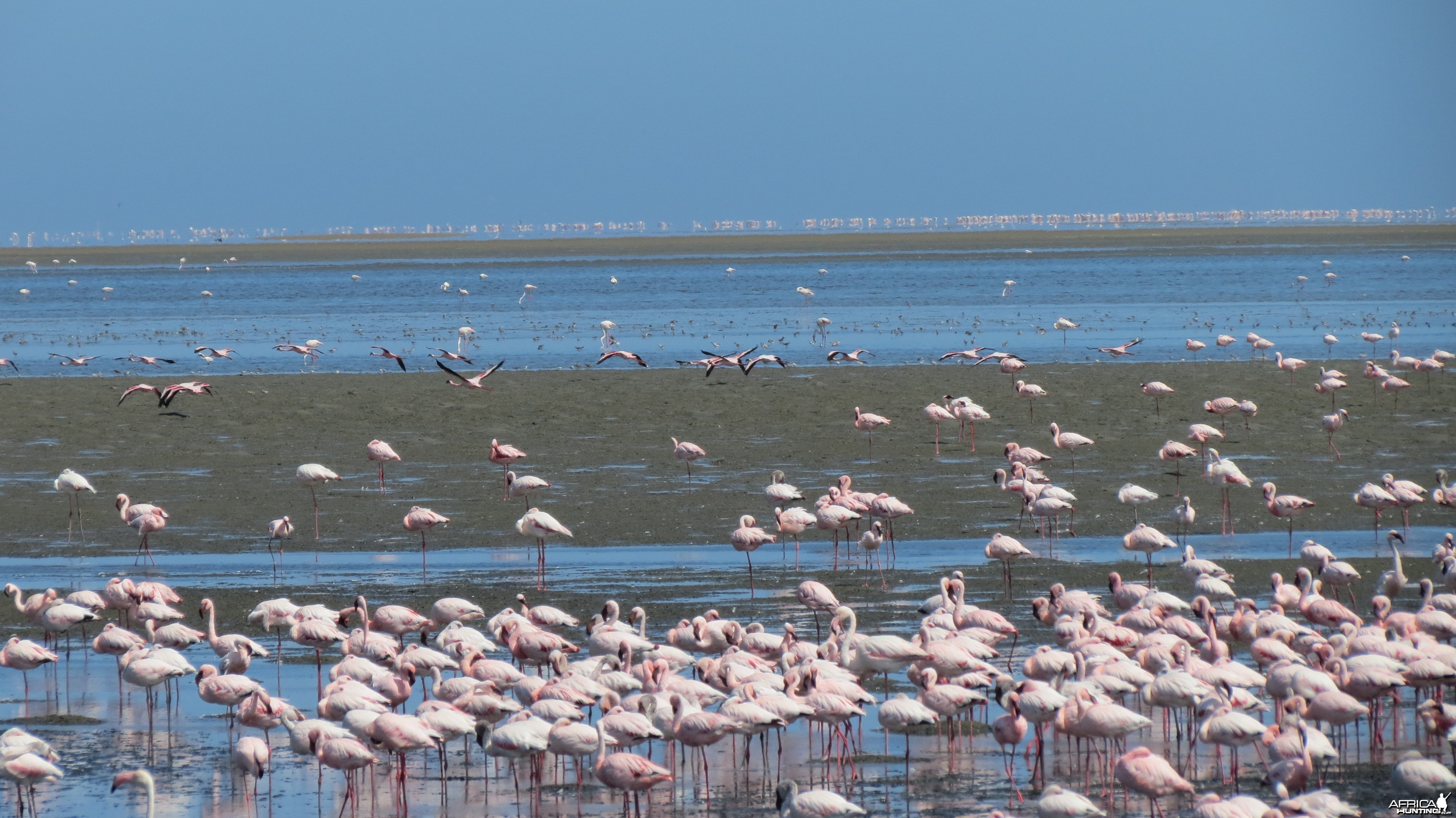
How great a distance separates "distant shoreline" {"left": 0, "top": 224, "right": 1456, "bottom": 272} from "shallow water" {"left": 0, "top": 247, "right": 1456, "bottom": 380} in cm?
1150

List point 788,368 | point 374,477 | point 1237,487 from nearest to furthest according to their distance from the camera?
point 1237,487 → point 374,477 → point 788,368

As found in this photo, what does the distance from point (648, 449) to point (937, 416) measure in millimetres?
3721

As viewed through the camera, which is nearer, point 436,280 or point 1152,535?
point 1152,535

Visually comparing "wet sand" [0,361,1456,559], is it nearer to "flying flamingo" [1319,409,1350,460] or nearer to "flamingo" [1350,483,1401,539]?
"flying flamingo" [1319,409,1350,460]

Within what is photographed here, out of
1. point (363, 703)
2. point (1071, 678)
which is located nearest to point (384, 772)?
point (363, 703)

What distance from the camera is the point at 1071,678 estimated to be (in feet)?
29.1

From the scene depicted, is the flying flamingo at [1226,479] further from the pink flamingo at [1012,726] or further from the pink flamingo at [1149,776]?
the pink flamingo at [1149,776]

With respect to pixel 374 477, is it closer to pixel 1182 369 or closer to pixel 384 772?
pixel 384 772

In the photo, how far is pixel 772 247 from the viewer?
110750mm

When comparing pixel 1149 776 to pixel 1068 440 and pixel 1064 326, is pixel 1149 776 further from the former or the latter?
pixel 1064 326

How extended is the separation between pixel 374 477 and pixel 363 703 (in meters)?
10.2

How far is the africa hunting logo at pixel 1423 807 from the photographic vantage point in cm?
738

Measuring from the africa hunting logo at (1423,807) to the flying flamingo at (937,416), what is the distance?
1174cm

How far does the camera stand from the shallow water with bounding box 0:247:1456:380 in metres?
33.8
